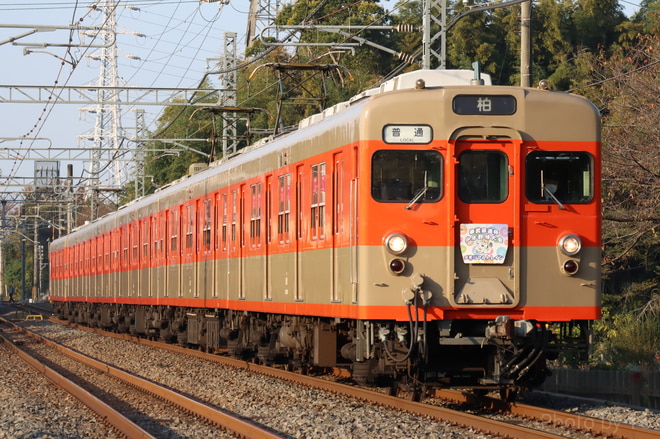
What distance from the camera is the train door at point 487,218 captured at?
10258 millimetres

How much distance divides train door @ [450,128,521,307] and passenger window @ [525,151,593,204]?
21 cm

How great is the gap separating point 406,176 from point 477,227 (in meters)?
0.83

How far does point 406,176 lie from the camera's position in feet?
34.3

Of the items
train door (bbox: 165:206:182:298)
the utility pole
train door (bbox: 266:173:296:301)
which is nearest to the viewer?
train door (bbox: 266:173:296:301)

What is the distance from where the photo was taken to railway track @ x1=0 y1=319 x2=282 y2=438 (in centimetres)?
1019

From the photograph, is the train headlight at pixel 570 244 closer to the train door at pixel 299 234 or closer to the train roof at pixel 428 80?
the train roof at pixel 428 80

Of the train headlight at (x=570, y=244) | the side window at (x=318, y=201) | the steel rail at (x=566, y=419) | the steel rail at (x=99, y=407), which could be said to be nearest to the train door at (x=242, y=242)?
the steel rail at (x=99, y=407)

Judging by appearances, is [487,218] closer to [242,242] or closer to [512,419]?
[512,419]

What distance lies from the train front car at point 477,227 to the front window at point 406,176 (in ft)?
0.04

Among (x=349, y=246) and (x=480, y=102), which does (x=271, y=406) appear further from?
(x=480, y=102)

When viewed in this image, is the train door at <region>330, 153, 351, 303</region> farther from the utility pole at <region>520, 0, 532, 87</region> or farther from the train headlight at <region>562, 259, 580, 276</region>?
the utility pole at <region>520, 0, 532, 87</region>

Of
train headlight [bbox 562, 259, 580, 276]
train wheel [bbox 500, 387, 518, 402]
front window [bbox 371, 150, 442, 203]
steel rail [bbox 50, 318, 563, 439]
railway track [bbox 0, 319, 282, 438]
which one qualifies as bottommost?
railway track [bbox 0, 319, 282, 438]

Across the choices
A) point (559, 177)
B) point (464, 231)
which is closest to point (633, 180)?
point (559, 177)

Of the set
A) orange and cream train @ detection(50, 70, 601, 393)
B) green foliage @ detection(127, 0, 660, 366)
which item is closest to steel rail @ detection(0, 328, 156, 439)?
orange and cream train @ detection(50, 70, 601, 393)
